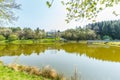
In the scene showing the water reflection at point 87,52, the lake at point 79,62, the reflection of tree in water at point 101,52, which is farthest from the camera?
the water reflection at point 87,52

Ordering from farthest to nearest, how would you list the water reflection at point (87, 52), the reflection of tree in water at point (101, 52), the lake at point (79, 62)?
the water reflection at point (87, 52)
the reflection of tree in water at point (101, 52)
the lake at point (79, 62)

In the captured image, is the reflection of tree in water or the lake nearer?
the lake

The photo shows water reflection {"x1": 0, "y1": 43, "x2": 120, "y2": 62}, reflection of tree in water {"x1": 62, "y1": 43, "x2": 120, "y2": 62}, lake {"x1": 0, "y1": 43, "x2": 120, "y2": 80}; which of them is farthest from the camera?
water reflection {"x1": 0, "y1": 43, "x2": 120, "y2": 62}

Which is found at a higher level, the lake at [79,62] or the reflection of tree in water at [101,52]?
the lake at [79,62]

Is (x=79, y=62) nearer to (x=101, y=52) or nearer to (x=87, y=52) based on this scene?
(x=101, y=52)

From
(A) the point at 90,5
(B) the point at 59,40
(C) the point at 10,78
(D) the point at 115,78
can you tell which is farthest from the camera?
(B) the point at 59,40

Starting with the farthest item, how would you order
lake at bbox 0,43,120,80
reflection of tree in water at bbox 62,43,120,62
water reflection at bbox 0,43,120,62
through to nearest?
water reflection at bbox 0,43,120,62 → reflection of tree in water at bbox 62,43,120,62 → lake at bbox 0,43,120,80

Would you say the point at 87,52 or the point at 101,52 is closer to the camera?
the point at 101,52

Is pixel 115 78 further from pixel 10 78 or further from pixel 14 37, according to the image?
pixel 14 37

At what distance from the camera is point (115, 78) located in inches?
603

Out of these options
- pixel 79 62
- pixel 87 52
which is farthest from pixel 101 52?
pixel 79 62

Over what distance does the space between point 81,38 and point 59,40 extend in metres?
6.78

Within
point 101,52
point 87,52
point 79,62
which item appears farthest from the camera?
point 87,52

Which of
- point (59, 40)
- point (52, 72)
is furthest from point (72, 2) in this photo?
point (59, 40)
